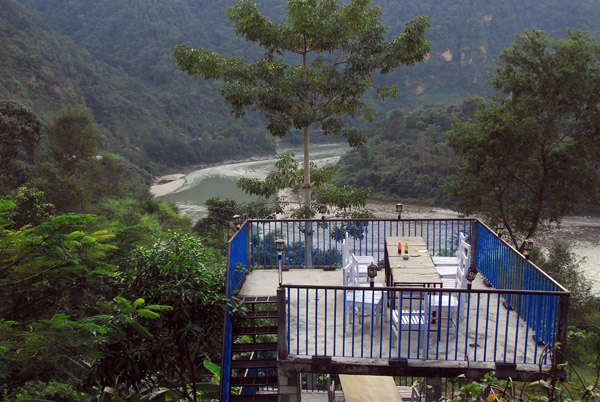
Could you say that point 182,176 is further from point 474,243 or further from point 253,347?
point 253,347

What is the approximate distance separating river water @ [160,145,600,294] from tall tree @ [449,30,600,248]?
9672 mm

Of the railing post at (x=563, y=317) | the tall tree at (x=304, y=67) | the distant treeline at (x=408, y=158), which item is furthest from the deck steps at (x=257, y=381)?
the distant treeline at (x=408, y=158)

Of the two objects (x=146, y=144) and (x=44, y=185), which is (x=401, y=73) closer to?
(x=146, y=144)

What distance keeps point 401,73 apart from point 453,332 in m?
70.8

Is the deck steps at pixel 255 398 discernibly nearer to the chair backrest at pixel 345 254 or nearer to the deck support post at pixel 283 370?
the deck support post at pixel 283 370

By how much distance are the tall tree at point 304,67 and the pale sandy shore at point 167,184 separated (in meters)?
34.7

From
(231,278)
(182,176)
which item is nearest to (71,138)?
(182,176)

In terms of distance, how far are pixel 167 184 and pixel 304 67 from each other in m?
39.6

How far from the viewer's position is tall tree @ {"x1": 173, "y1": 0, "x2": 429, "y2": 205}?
9352 millimetres

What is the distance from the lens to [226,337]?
518 centimetres

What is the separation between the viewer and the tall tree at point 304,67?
935 centimetres

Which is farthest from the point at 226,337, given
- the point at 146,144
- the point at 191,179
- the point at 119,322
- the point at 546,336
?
the point at 146,144

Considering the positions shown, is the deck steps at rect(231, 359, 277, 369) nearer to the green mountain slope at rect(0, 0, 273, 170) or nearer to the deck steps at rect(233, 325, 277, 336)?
the deck steps at rect(233, 325, 277, 336)

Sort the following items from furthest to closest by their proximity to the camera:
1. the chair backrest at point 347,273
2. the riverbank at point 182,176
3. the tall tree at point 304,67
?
the riverbank at point 182,176, the tall tree at point 304,67, the chair backrest at point 347,273
